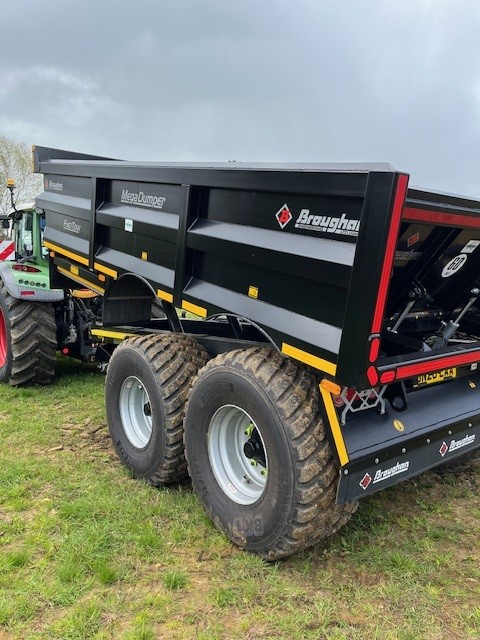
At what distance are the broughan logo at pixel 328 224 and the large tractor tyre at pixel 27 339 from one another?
381 cm

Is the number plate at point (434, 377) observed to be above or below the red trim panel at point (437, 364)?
below

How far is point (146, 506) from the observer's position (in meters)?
3.19

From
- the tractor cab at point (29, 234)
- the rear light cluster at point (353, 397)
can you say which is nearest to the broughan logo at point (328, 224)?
the rear light cluster at point (353, 397)

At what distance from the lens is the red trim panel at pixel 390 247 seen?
6.63 feet

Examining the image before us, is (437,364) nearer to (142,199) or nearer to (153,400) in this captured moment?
(153,400)

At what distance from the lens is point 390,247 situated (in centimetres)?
208

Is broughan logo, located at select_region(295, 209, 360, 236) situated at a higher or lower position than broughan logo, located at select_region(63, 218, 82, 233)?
higher

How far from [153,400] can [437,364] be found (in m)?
1.69

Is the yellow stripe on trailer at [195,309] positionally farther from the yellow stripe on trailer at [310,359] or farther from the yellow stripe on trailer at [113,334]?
the yellow stripe on trailer at [113,334]

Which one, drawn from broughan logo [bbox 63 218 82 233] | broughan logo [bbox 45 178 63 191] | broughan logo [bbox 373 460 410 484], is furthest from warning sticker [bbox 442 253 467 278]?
broughan logo [bbox 45 178 63 191]

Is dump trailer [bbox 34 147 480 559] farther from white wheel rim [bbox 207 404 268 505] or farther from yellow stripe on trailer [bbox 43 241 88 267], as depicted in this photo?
yellow stripe on trailer [bbox 43 241 88 267]

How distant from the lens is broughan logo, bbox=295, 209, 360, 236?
2203 millimetres

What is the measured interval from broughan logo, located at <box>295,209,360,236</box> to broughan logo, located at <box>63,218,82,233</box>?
2.54 metres

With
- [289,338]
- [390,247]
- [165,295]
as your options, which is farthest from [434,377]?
[165,295]
